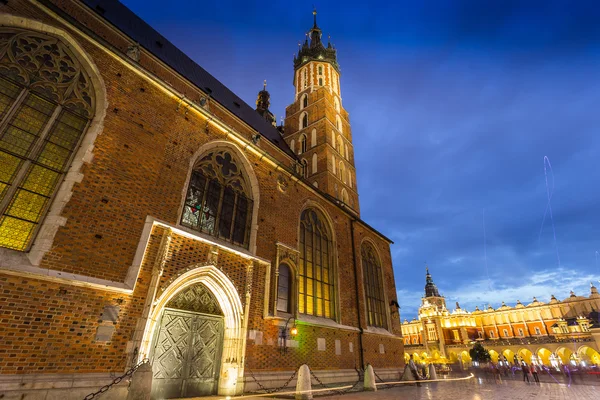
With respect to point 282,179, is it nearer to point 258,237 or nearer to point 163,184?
point 258,237

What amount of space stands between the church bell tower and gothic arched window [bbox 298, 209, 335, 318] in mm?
6069

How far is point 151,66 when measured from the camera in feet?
41.5

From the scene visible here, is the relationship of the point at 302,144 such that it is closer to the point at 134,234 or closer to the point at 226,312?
the point at 226,312

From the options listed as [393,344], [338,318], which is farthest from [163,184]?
[393,344]

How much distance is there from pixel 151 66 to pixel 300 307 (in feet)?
41.5

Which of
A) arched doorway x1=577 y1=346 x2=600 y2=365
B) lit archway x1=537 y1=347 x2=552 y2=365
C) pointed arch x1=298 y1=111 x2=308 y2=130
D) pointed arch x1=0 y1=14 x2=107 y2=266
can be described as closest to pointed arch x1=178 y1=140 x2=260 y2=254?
pointed arch x1=0 y1=14 x2=107 y2=266

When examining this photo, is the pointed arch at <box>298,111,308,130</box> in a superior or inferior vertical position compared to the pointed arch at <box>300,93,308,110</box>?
inferior

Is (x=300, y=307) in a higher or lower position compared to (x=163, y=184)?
lower

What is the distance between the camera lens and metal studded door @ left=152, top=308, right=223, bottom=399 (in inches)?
309

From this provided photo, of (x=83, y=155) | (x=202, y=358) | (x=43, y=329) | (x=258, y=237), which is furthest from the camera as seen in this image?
(x=258, y=237)

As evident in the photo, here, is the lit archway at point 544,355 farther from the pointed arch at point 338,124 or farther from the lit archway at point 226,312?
the lit archway at point 226,312

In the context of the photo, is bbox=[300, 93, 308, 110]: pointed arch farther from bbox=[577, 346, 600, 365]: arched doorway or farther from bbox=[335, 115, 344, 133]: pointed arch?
bbox=[577, 346, 600, 365]: arched doorway

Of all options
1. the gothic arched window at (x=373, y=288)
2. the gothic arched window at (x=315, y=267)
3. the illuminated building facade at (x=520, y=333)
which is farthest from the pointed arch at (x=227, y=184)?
the illuminated building facade at (x=520, y=333)

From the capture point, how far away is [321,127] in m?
24.5
